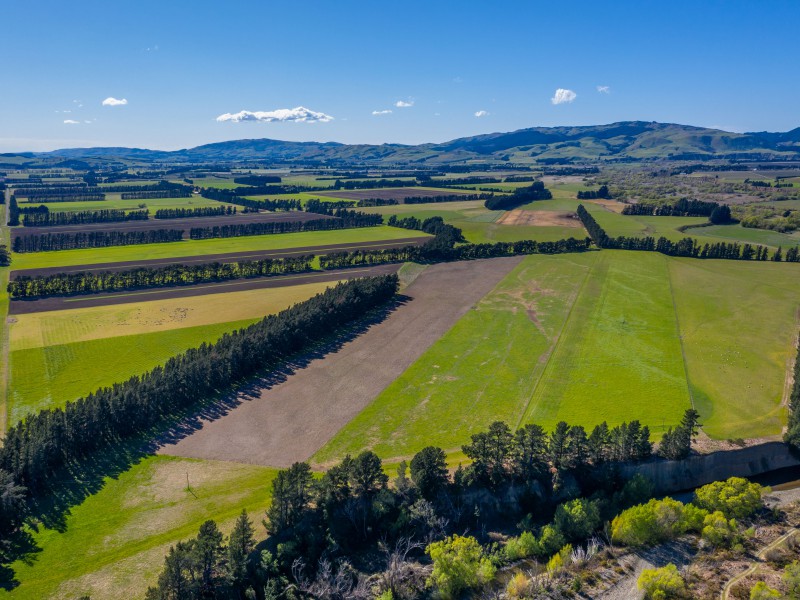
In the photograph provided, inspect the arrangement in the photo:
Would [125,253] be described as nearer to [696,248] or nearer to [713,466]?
[713,466]

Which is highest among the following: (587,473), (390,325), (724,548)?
(390,325)

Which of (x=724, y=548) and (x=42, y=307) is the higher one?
(x=42, y=307)

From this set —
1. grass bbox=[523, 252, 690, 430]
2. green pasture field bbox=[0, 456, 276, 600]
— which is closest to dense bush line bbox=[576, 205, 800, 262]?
grass bbox=[523, 252, 690, 430]

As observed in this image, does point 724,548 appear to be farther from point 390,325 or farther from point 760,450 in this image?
point 390,325

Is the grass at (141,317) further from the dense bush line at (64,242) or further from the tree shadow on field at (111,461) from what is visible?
the dense bush line at (64,242)

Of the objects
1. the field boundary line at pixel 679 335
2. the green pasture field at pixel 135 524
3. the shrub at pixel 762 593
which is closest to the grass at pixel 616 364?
the field boundary line at pixel 679 335

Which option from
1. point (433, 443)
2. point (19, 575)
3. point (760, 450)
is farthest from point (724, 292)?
point (19, 575)

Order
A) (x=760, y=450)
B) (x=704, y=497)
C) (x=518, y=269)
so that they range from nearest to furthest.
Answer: (x=704, y=497) < (x=760, y=450) < (x=518, y=269)
